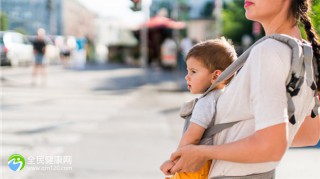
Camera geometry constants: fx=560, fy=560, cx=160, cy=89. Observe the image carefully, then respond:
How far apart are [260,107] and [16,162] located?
4.98 meters

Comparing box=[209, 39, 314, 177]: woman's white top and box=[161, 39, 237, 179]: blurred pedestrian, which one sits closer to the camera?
box=[209, 39, 314, 177]: woman's white top

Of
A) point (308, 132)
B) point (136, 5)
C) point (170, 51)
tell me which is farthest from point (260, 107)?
point (170, 51)

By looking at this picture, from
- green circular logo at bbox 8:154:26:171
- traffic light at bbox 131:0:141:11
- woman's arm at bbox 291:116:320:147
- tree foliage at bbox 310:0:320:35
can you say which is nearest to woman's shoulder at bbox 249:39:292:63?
woman's arm at bbox 291:116:320:147

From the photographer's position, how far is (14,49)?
1174 inches

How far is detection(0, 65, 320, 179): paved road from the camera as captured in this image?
19.4 ft

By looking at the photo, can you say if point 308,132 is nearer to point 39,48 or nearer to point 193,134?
point 193,134

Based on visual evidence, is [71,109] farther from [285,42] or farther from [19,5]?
[19,5]

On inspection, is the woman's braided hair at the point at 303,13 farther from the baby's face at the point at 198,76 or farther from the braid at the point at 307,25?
the baby's face at the point at 198,76

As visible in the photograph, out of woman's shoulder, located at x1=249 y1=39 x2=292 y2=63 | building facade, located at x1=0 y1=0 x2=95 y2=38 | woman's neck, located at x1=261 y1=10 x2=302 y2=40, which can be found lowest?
building facade, located at x1=0 y1=0 x2=95 y2=38

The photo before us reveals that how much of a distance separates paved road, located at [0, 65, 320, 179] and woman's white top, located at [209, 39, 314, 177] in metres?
4.07

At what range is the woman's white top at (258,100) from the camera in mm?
1459

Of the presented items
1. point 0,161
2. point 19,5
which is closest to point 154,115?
point 0,161

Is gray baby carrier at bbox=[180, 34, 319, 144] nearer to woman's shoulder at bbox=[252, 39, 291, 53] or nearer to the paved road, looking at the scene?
woman's shoulder at bbox=[252, 39, 291, 53]

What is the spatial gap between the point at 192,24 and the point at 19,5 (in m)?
76.7
